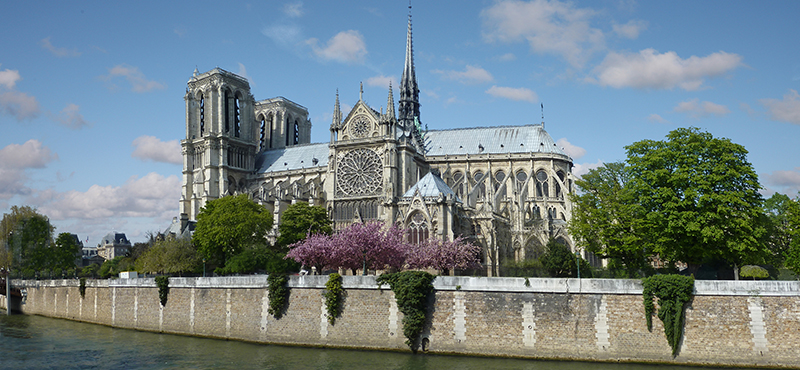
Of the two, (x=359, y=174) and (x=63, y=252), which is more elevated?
(x=359, y=174)

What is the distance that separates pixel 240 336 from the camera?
36.3m

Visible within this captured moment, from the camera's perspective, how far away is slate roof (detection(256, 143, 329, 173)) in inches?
3109

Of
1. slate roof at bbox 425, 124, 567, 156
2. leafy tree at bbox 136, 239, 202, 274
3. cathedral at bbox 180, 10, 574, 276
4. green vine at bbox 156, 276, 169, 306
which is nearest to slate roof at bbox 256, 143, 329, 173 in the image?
cathedral at bbox 180, 10, 574, 276

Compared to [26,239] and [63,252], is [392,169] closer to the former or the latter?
[63,252]

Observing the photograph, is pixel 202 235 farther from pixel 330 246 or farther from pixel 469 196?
pixel 469 196

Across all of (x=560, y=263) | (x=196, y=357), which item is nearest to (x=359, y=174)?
(x=560, y=263)

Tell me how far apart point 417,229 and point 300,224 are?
11697mm

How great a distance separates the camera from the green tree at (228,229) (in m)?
52.2

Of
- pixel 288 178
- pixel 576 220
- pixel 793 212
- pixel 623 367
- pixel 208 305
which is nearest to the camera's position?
pixel 623 367

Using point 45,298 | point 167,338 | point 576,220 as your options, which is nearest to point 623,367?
point 576,220

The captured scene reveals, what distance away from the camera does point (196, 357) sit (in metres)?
31.7

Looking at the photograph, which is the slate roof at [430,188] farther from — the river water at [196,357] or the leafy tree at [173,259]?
the river water at [196,357]

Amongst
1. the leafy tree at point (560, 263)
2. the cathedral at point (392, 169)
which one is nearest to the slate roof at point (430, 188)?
the cathedral at point (392, 169)

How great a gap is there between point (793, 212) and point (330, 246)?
→ 27.8m
